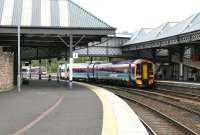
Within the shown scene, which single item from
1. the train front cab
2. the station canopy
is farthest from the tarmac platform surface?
the train front cab

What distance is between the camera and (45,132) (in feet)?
41.1

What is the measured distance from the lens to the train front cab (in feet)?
152

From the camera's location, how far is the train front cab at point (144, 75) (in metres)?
46.2

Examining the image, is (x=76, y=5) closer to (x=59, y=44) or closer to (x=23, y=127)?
(x=59, y=44)

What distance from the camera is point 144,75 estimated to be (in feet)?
153

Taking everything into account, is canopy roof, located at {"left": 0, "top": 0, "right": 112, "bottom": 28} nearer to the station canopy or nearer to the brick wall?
the station canopy

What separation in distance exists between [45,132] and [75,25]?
27.8 m

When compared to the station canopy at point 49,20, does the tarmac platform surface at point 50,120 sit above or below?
below

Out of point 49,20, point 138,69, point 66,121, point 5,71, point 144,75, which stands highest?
point 49,20

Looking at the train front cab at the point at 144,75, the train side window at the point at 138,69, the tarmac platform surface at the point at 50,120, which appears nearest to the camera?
the tarmac platform surface at the point at 50,120

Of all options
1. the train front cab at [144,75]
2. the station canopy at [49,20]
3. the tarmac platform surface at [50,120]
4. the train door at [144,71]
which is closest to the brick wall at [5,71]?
the station canopy at [49,20]

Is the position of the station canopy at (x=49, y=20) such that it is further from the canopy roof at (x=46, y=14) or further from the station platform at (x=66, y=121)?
the station platform at (x=66, y=121)

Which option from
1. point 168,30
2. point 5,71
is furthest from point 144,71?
point 168,30

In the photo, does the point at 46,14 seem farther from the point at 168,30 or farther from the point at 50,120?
the point at 168,30
